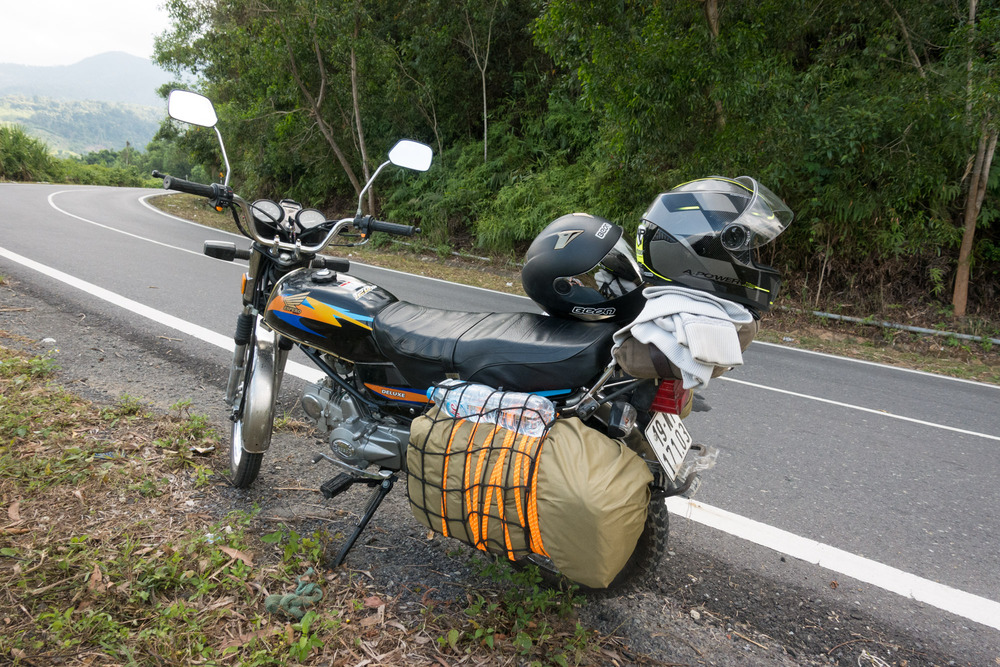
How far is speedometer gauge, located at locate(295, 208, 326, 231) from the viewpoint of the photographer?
276 centimetres

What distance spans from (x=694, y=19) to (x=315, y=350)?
808 centimetres

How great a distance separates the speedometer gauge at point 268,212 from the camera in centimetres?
268

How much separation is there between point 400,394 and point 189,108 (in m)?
1.63

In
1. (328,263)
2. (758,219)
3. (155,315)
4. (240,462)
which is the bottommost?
(155,315)

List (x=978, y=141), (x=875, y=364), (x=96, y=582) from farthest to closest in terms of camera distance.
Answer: (x=978, y=141) → (x=875, y=364) → (x=96, y=582)

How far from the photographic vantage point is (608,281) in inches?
78.5

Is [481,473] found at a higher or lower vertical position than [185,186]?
lower

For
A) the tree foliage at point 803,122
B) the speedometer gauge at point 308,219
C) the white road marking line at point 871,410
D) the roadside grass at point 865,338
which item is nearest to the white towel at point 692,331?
the speedometer gauge at point 308,219

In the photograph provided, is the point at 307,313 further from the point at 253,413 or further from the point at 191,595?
the point at 191,595

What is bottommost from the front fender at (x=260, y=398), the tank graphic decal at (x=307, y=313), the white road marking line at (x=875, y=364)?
the white road marking line at (x=875, y=364)

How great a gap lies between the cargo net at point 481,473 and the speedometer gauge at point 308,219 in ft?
4.22

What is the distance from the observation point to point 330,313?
236 centimetres

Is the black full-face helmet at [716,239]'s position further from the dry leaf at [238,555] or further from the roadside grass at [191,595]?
the dry leaf at [238,555]

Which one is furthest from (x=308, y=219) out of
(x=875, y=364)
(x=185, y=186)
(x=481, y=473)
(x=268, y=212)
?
(x=875, y=364)
